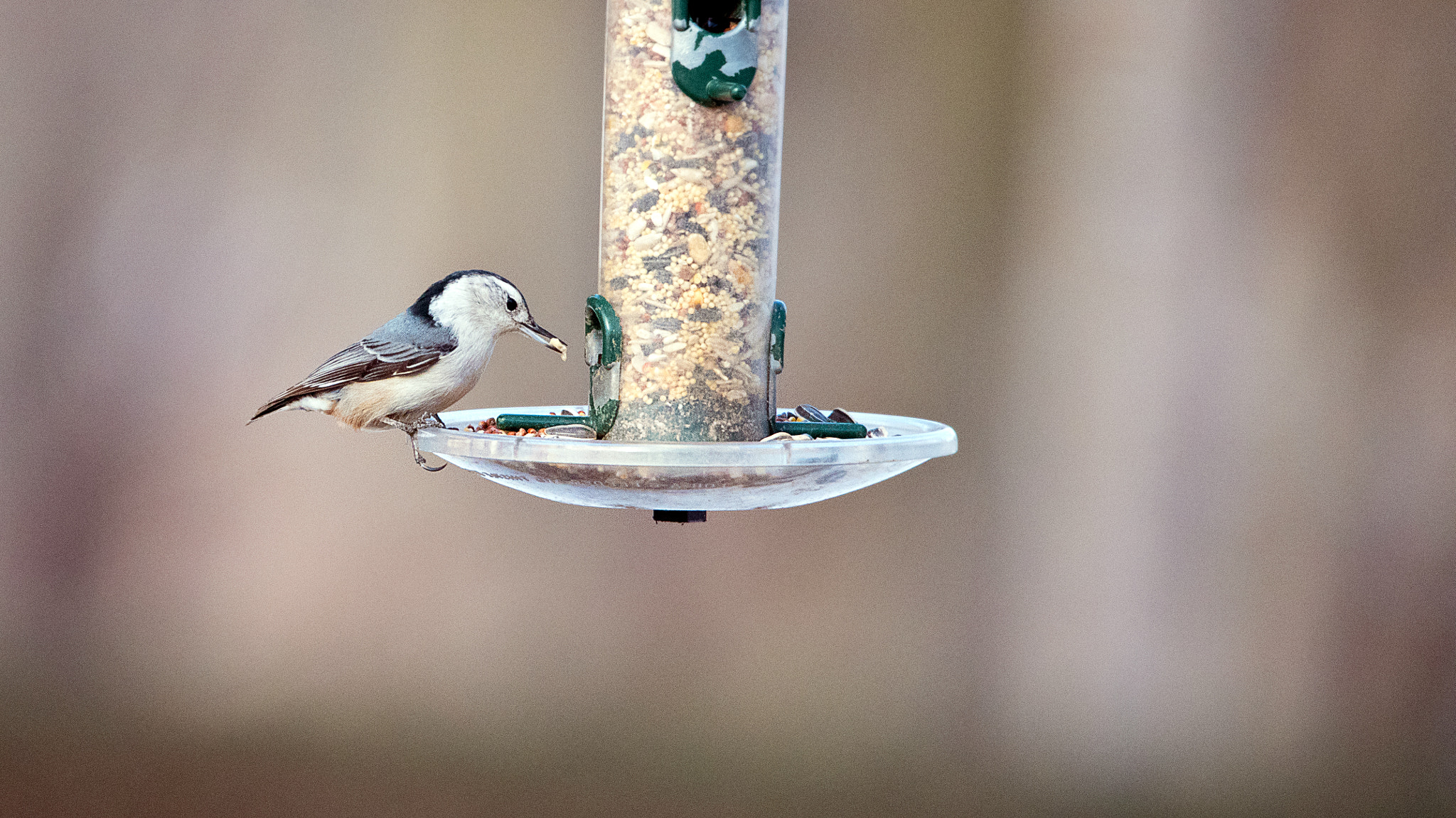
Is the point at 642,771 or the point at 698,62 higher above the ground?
the point at 698,62

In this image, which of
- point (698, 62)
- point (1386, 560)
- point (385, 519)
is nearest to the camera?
point (698, 62)

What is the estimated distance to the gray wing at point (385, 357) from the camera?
95.5 inches

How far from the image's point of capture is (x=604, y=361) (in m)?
2.35

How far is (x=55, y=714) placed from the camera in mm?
4277

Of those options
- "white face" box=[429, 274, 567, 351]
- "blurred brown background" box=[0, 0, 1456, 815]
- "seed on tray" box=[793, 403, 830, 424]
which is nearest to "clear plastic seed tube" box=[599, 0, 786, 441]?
→ "seed on tray" box=[793, 403, 830, 424]

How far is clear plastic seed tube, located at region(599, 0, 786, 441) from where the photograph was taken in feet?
7.61

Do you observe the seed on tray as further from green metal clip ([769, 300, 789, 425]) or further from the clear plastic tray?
the clear plastic tray

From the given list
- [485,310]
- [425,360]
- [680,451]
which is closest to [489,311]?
[485,310]

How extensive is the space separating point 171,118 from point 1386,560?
3.94 m

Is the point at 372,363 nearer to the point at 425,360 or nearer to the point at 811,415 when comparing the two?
the point at 425,360

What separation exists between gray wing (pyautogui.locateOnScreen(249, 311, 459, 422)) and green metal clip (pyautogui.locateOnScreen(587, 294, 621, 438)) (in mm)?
275

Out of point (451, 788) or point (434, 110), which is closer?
point (434, 110)

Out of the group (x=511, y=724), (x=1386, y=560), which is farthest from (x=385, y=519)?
(x=1386, y=560)

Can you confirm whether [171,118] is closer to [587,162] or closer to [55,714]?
[587,162]
